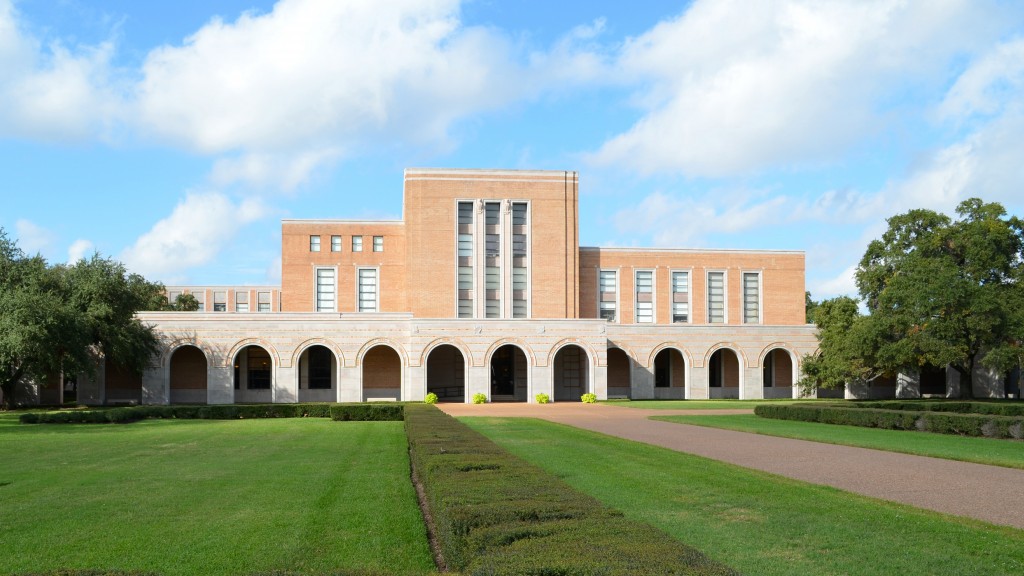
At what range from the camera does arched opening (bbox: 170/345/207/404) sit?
52.6 m

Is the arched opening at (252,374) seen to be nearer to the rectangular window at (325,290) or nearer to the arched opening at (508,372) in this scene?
the rectangular window at (325,290)

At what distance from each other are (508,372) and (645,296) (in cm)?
1168

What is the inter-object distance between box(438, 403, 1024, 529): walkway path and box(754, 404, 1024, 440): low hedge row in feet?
20.3

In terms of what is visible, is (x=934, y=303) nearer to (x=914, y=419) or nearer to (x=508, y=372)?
(x=914, y=419)

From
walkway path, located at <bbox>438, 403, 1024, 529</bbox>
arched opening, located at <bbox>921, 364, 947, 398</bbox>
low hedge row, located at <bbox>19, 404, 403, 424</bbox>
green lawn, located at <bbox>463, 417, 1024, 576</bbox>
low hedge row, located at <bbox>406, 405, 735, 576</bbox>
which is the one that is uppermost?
low hedge row, located at <bbox>406, 405, 735, 576</bbox>

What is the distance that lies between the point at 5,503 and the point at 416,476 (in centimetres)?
624

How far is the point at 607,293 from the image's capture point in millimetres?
60562

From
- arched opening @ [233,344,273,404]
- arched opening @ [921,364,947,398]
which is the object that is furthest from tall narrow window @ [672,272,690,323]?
arched opening @ [233,344,273,404]

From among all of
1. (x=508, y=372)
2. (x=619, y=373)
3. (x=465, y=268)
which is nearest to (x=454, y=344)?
(x=465, y=268)

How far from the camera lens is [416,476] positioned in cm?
1485

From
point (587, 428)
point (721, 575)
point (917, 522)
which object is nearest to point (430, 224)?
point (587, 428)

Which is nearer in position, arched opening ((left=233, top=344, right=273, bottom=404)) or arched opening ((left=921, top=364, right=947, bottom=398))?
arched opening ((left=233, top=344, right=273, bottom=404))

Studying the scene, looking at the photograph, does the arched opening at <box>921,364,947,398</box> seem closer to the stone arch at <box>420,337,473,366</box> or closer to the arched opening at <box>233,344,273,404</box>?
the stone arch at <box>420,337,473,366</box>

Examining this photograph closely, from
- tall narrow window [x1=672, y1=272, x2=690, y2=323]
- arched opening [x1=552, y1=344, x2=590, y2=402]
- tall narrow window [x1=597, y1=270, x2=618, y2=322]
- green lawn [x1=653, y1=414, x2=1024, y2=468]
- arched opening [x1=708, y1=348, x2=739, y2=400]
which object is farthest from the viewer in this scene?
tall narrow window [x1=672, y1=272, x2=690, y2=323]
